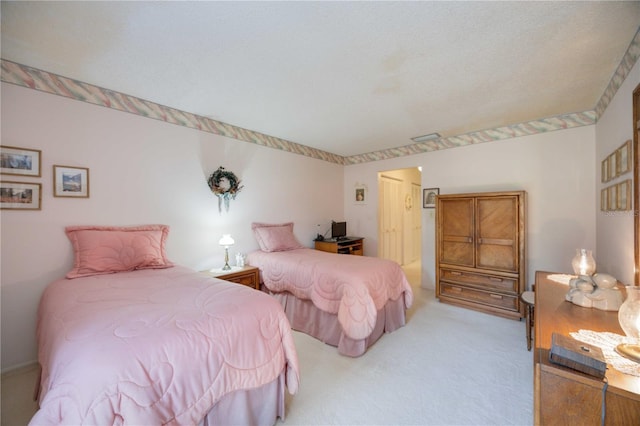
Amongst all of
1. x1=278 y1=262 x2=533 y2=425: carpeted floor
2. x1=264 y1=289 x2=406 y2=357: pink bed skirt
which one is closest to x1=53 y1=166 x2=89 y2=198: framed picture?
x1=264 y1=289 x2=406 y2=357: pink bed skirt

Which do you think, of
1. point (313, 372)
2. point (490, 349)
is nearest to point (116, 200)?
point (313, 372)

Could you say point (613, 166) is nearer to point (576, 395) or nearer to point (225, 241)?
point (576, 395)

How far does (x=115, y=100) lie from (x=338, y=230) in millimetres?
3777

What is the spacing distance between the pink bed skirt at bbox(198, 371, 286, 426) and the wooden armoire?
9.85 ft

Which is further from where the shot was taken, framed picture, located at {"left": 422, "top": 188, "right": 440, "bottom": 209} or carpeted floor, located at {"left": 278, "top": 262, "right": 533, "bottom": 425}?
framed picture, located at {"left": 422, "top": 188, "right": 440, "bottom": 209}

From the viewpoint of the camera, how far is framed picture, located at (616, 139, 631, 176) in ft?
6.33

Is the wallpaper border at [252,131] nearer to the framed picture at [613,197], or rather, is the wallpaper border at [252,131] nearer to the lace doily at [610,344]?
the framed picture at [613,197]

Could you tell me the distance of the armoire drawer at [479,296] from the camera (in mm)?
3256

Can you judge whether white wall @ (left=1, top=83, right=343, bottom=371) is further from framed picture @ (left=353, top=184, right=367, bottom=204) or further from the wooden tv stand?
framed picture @ (left=353, top=184, right=367, bottom=204)

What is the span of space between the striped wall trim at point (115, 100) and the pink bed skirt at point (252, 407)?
9.72ft

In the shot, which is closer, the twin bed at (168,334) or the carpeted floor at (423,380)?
the twin bed at (168,334)

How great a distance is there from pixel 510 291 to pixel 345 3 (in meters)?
3.67

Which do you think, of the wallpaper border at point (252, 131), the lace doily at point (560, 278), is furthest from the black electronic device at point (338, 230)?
the lace doily at point (560, 278)

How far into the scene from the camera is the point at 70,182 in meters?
2.41
